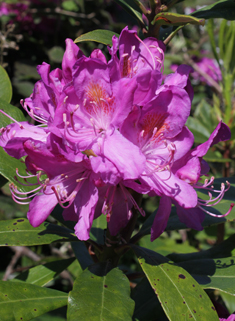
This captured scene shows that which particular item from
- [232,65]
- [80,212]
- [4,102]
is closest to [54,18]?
[232,65]

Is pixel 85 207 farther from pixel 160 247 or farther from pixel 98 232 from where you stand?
pixel 160 247

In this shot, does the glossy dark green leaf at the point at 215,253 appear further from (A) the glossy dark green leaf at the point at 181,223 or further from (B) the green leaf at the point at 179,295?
(B) the green leaf at the point at 179,295

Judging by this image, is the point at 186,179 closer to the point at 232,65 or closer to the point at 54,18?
the point at 232,65

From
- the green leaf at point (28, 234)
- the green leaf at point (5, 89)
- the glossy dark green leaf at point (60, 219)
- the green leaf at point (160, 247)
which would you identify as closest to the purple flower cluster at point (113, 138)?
the green leaf at point (28, 234)

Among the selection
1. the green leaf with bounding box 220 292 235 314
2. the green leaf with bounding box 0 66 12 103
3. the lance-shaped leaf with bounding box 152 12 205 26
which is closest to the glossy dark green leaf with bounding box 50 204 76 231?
the green leaf with bounding box 0 66 12 103

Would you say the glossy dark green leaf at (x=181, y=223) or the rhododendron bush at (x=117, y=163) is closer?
the rhododendron bush at (x=117, y=163)

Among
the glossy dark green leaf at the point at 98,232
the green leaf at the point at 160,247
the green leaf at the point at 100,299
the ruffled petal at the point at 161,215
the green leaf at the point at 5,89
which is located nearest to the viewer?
the green leaf at the point at 100,299
